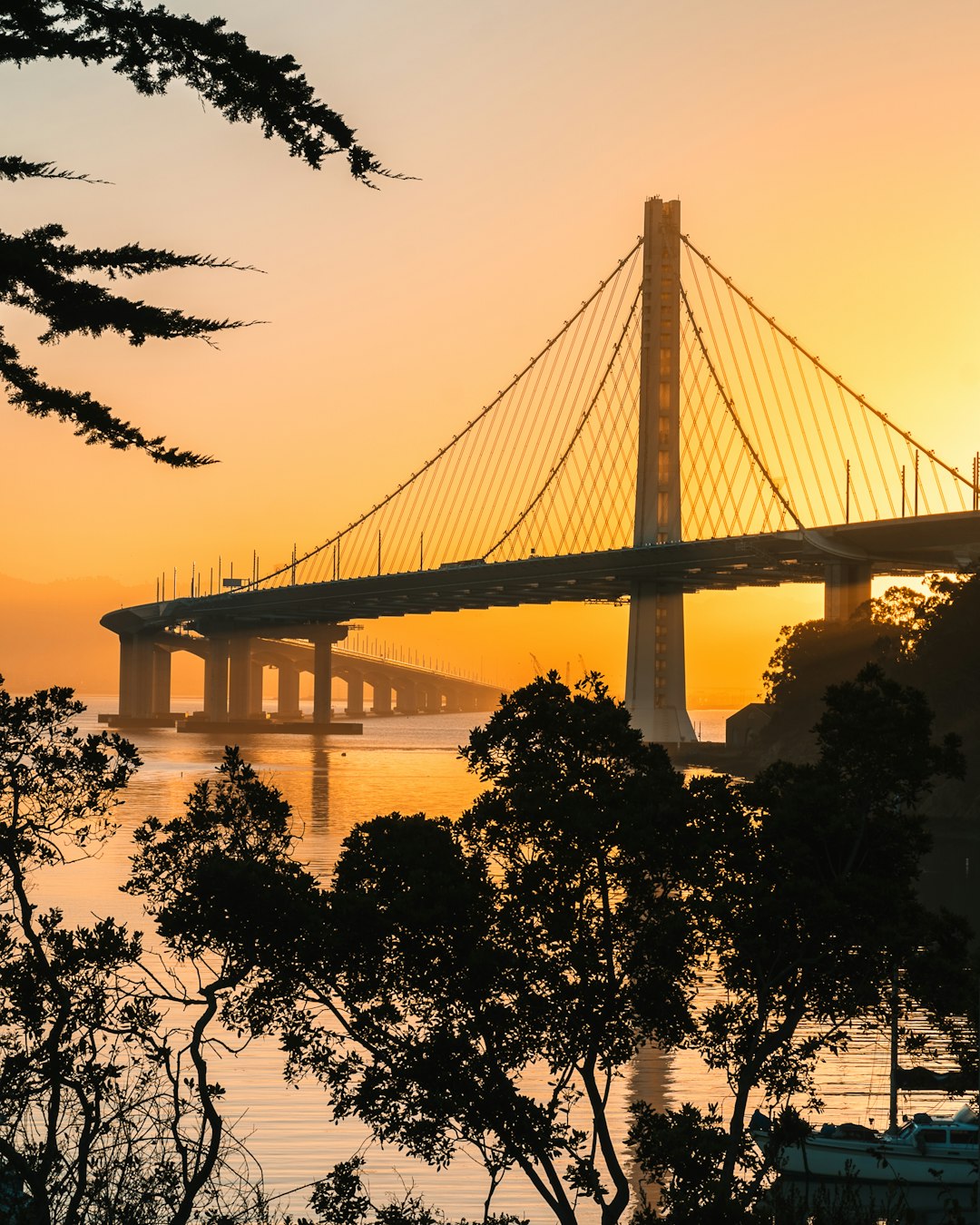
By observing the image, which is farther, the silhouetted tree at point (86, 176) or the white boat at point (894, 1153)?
the white boat at point (894, 1153)

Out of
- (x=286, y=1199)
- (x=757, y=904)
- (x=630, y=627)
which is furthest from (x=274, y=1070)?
(x=630, y=627)

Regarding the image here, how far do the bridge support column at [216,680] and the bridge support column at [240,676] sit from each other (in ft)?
1.77

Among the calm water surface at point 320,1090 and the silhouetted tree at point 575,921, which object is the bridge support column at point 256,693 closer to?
the calm water surface at point 320,1090

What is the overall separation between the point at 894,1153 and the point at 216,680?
124 metres

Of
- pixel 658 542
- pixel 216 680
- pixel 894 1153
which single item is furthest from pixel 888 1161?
pixel 216 680

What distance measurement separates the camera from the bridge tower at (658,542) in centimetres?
8250

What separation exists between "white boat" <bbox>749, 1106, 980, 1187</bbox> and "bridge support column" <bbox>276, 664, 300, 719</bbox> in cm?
15771

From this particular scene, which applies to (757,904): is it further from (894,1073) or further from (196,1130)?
(196,1130)

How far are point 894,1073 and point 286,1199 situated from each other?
23.5ft

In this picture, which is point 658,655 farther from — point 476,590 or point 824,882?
point 824,882

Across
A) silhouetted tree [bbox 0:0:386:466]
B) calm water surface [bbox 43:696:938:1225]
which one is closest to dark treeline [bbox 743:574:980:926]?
calm water surface [bbox 43:696:938:1225]

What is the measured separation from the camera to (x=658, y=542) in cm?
8225

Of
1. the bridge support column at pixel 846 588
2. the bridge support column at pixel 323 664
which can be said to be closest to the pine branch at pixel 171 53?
the bridge support column at pixel 846 588

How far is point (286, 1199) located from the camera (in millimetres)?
17078
